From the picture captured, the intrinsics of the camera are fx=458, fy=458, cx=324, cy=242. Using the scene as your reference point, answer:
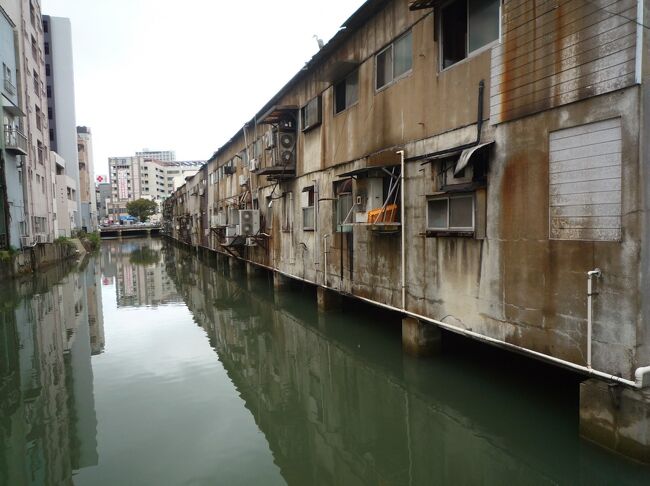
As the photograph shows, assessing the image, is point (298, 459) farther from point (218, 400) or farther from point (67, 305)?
point (67, 305)

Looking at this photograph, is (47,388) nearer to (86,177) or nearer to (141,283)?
(141,283)

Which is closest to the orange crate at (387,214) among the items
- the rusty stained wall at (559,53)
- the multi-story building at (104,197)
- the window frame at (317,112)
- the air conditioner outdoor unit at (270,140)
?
the rusty stained wall at (559,53)

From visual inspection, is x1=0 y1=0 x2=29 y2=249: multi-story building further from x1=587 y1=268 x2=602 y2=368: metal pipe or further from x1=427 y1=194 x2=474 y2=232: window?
x1=587 y1=268 x2=602 y2=368: metal pipe

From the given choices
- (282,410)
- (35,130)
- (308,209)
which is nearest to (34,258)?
(35,130)

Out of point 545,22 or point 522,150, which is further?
point 522,150

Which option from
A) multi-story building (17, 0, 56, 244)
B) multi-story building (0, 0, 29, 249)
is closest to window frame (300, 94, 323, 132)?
multi-story building (0, 0, 29, 249)

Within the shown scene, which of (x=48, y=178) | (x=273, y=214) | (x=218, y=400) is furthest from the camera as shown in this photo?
(x=48, y=178)

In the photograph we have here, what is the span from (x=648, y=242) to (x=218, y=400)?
20.3ft

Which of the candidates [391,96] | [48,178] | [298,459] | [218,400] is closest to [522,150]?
[391,96]

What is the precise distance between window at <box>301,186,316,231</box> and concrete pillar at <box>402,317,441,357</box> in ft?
17.9

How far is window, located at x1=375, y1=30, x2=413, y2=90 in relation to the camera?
28.0 feet

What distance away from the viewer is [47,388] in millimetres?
8000

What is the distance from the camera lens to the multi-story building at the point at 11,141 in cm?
2420

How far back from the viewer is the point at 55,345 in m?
10.9
